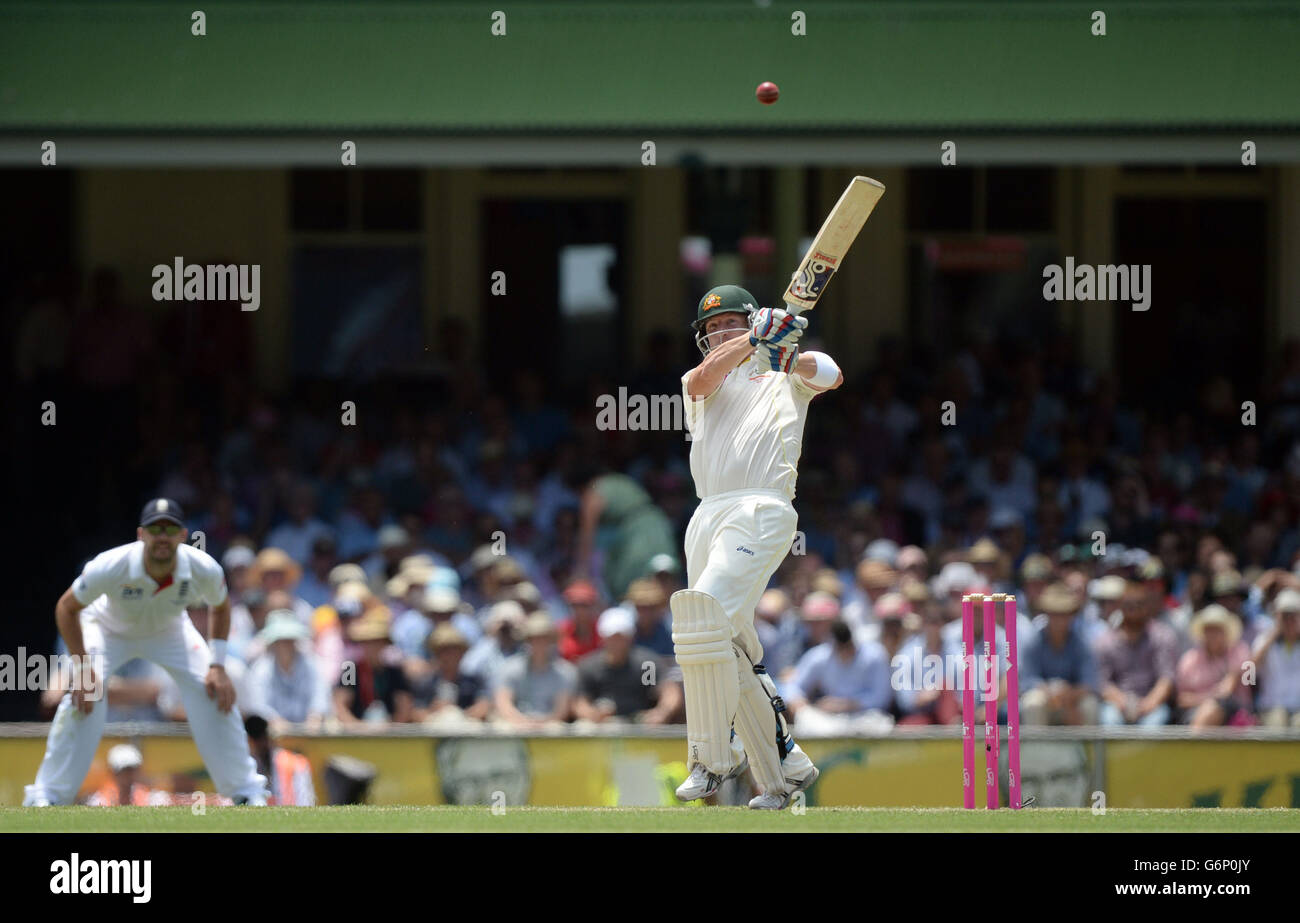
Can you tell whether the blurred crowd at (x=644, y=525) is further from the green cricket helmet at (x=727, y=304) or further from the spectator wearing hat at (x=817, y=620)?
the green cricket helmet at (x=727, y=304)

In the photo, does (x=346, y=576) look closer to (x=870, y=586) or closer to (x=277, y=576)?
(x=277, y=576)

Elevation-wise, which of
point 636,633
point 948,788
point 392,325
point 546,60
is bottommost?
point 948,788

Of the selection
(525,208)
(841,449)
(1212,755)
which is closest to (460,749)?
(1212,755)

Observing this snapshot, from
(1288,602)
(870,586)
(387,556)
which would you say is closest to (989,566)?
(870,586)

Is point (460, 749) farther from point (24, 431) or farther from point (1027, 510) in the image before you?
point (24, 431)

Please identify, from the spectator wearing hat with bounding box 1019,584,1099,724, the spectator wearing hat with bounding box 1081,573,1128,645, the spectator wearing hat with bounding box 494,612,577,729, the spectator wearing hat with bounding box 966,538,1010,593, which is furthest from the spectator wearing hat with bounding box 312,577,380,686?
the spectator wearing hat with bounding box 1081,573,1128,645

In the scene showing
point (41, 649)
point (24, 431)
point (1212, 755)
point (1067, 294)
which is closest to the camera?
point (1212, 755)
